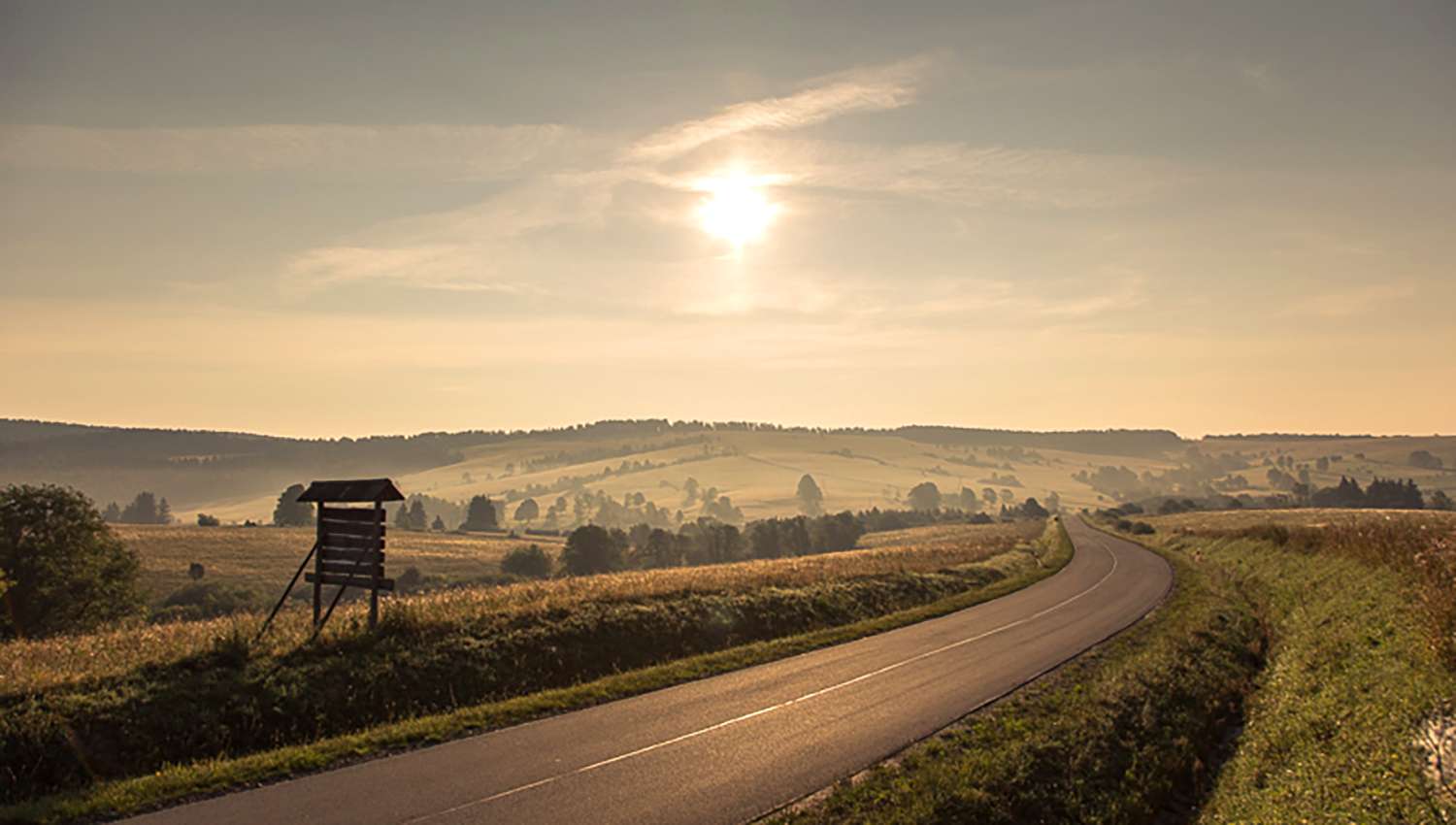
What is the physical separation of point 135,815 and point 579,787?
549 centimetres

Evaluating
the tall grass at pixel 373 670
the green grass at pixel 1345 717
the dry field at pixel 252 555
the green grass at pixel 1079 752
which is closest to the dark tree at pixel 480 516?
the dry field at pixel 252 555

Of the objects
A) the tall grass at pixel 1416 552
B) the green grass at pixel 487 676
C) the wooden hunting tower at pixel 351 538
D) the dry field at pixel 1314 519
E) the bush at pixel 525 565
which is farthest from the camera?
the bush at pixel 525 565

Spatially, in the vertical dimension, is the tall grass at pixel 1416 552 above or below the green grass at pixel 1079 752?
above

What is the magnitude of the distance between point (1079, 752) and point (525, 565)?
300 ft

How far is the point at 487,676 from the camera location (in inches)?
659

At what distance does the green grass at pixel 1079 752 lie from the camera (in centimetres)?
1116

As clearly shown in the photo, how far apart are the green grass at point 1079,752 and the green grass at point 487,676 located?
21.6ft

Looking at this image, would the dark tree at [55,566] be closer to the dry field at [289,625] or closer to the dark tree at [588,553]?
the dry field at [289,625]

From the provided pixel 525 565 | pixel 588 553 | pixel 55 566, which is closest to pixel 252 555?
pixel 525 565

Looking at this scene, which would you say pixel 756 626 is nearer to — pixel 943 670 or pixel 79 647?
pixel 943 670

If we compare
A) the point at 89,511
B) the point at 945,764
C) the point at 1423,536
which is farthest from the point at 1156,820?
the point at 89,511

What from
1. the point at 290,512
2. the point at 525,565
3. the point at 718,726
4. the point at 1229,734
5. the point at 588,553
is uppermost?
the point at 290,512

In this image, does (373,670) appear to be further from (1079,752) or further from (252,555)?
(252,555)

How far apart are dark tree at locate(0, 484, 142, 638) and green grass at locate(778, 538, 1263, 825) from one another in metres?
38.7
